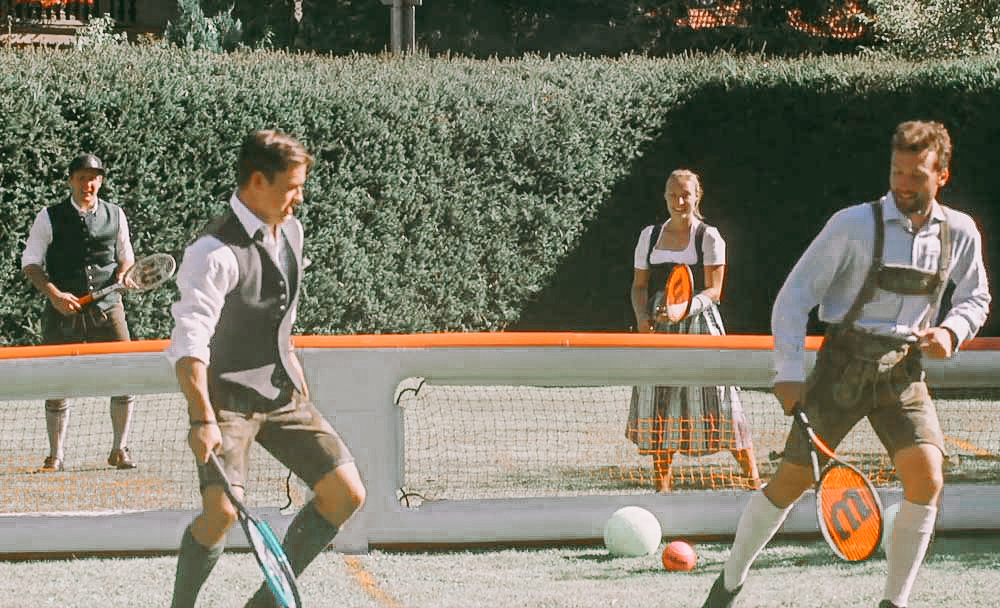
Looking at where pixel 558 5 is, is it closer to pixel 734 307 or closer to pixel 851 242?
pixel 734 307

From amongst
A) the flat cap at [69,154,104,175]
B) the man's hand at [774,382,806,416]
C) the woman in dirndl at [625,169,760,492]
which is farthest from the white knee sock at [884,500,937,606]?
the flat cap at [69,154,104,175]

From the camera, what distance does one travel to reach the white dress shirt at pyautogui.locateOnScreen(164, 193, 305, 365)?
5.26 m

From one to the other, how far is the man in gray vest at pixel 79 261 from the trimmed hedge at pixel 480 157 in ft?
12.1

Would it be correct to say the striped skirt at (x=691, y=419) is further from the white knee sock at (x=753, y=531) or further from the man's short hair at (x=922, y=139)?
the man's short hair at (x=922, y=139)

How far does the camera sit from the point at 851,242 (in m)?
5.74

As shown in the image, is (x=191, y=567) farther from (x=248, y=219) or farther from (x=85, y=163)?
(x=85, y=163)

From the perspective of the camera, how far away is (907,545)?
582cm

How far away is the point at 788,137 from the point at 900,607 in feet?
44.0

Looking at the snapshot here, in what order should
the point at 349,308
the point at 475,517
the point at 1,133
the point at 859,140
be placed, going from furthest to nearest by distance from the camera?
1. the point at 859,140
2. the point at 349,308
3. the point at 1,133
4. the point at 475,517

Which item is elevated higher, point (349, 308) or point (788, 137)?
point (788, 137)

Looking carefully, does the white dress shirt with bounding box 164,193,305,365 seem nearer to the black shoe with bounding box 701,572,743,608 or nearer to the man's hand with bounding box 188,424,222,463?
the man's hand with bounding box 188,424,222,463

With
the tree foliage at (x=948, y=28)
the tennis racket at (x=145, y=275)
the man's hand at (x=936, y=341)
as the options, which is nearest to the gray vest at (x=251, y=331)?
the man's hand at (x=936, y=341)

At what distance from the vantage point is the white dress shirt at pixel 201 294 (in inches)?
207

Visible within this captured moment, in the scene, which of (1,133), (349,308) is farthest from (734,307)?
(1,133)
